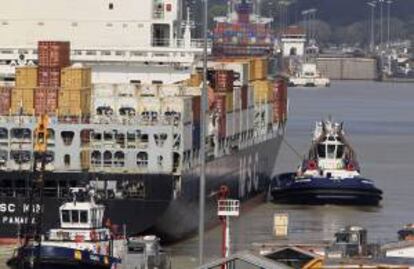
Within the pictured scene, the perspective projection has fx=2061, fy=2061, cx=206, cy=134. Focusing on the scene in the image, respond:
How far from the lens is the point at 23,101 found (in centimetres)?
4609

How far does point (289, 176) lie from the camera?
63.8 meters

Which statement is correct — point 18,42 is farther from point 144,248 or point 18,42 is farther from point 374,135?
point 374,135

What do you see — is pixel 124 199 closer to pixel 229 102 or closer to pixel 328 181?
pixel 229 102

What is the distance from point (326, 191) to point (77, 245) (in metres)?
24.4

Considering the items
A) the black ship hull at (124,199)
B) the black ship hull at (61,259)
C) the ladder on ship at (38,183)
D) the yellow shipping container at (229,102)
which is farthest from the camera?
the yellow shipping container at (229,102)

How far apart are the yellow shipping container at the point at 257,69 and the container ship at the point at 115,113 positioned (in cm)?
721

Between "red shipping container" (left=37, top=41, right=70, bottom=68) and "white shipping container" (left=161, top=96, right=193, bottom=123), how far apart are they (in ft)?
8.61

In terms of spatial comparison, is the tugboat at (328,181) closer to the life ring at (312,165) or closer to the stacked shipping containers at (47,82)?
the life ring at (312,165)

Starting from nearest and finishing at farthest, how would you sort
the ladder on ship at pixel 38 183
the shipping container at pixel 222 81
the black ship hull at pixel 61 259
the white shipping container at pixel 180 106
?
1. the black ship hull at pixel 61 259
2. the ladder on ship at pixel 38 183
3. the white shipping container at pixel 180 106
4. the shipping container at pixel 222 81

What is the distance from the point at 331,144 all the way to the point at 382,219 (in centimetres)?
807

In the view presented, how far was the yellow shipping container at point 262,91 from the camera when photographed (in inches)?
2517

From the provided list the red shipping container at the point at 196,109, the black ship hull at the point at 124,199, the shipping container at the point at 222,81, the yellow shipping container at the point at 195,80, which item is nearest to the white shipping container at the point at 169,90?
the red shipping container at the point at 196,109

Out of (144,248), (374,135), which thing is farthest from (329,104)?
(144,248)

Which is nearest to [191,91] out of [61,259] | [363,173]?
[61,259]
